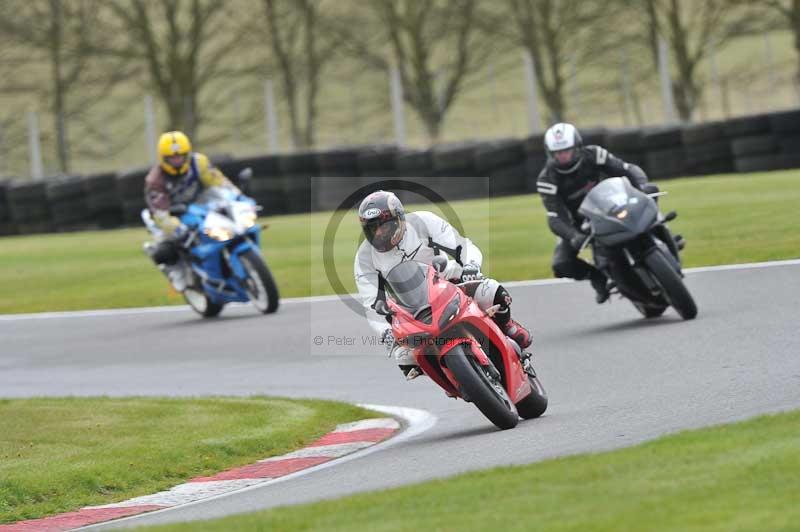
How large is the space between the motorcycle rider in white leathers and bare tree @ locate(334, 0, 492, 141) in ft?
111

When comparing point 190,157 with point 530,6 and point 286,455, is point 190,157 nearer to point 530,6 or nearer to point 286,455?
point 286,455

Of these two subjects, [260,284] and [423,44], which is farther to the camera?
[423,44]

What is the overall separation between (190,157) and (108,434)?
6963 mm

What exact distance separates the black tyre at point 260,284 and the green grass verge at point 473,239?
1.91 metres

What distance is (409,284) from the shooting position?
858 centimetres

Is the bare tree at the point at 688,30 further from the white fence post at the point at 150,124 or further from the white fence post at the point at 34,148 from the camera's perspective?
the white fence post at the point at 34,148

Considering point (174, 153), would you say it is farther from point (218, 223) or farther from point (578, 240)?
point (578, 240)

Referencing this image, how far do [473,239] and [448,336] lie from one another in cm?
1328

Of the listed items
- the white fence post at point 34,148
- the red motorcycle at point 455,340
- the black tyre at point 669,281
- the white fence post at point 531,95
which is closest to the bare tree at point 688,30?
the white fence post at point 531,95

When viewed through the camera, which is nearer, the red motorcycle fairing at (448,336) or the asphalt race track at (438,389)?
the asphalt race track at (438,389)

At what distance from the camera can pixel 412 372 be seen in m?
8.80

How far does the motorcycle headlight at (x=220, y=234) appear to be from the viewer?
16.1 meters

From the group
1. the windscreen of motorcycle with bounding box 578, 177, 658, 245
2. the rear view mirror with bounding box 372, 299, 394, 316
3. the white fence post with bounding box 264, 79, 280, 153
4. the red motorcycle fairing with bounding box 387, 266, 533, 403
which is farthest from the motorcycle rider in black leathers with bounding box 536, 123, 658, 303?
the white fence post with bounding box 264, 79, 280, 153

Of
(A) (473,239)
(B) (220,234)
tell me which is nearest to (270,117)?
(A) (473,239)
